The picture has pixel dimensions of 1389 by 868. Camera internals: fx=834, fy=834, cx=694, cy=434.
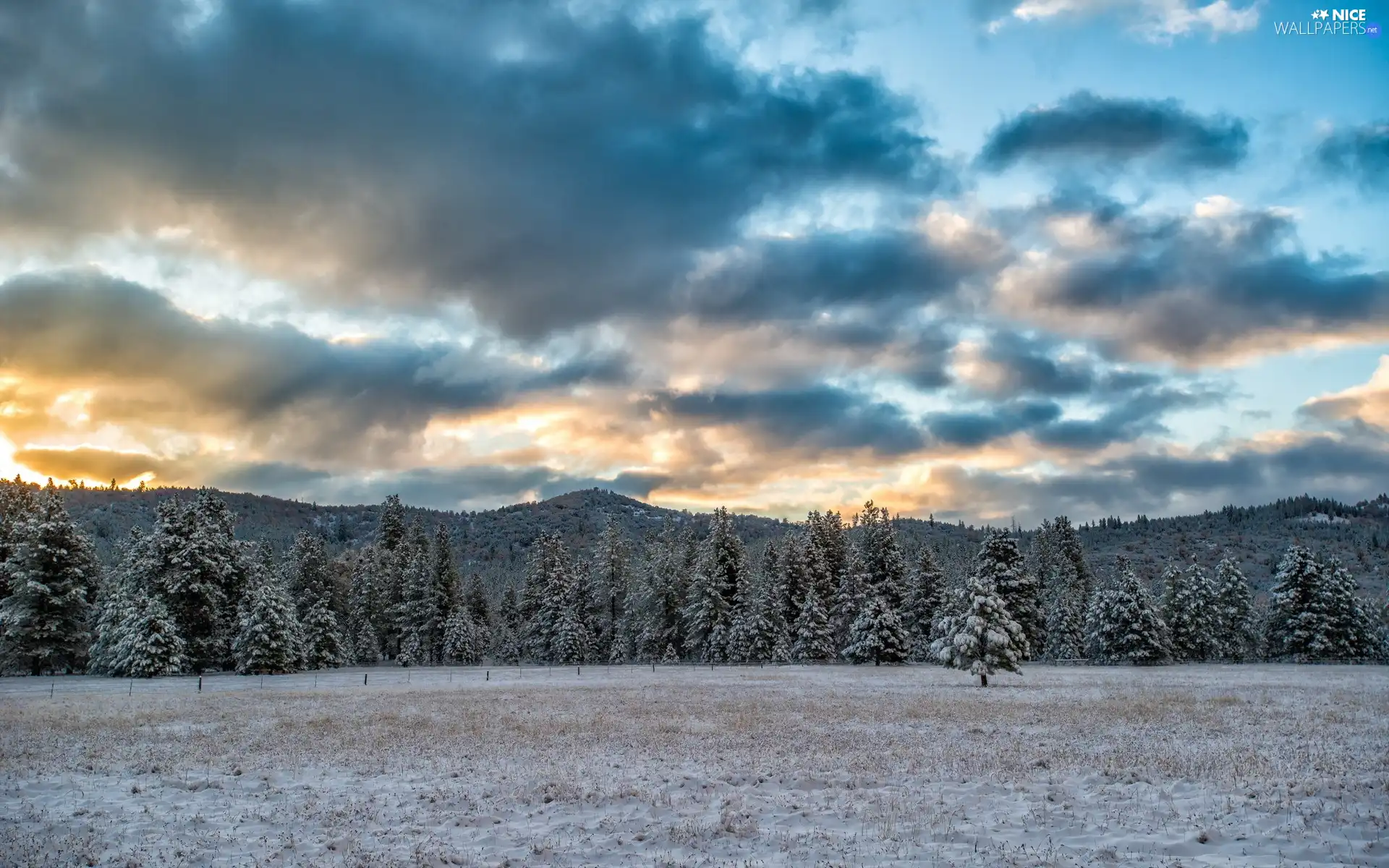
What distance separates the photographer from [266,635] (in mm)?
67312

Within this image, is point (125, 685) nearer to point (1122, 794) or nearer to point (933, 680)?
point (933, 680)

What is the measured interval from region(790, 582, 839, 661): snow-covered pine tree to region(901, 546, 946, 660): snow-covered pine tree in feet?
25.8

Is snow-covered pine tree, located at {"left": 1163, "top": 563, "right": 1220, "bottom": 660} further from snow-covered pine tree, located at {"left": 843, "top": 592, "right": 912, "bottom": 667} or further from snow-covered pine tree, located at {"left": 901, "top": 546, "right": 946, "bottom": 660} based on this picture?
snow-covered pine tree, located at {"left": 843, "top": 592, "right": 912, "bottom": 667}

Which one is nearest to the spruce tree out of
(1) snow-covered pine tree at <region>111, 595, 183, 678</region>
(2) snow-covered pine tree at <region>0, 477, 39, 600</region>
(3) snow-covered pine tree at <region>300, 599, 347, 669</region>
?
(3) snow-covered pine tree at <region>300, 599, 347, 669</region>

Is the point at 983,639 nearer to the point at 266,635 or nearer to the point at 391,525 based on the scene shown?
the point at 266,635

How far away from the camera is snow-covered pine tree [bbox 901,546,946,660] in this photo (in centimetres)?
8269

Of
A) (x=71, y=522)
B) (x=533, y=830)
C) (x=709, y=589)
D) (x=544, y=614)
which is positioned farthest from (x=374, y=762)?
(x=544, y=614)

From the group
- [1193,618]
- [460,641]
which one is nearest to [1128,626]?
[1193,618]

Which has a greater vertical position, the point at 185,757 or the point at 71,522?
the point at 71,522

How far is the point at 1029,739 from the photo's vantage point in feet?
86.6

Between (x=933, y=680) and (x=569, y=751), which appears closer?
(x=569, y=751)

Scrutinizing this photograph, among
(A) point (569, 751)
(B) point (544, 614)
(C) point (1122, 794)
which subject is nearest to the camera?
(C) point (1122, 794)

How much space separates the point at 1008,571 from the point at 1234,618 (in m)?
25.5

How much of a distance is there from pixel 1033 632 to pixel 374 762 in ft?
262
